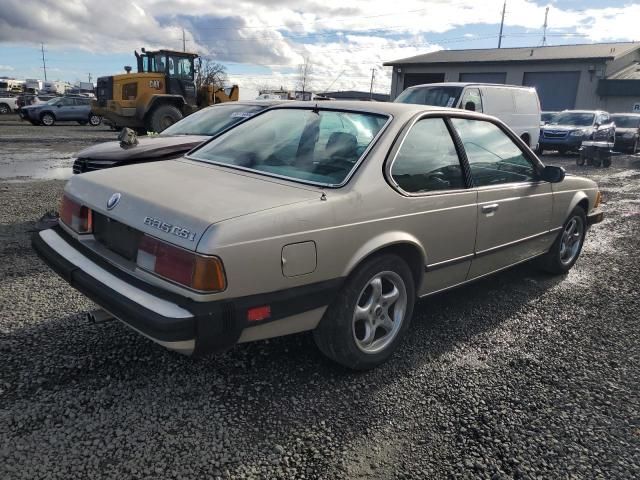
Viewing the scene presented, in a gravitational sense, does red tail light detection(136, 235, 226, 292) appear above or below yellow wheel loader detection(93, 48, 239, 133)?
below

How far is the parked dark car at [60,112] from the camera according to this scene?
24844 millimetres

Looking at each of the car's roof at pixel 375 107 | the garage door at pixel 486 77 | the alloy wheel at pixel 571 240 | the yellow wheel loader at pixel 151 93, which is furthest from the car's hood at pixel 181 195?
the garage door at pixel 486 77

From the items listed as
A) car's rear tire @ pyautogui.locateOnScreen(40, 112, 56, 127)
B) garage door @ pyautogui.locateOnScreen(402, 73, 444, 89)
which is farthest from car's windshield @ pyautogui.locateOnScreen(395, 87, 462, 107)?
garage door @ pyautogui.locateOnScreen(402, 73, 444, 89)

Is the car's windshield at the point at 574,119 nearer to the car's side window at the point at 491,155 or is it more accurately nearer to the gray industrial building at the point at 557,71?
the gray industrial building at the point at 557,71

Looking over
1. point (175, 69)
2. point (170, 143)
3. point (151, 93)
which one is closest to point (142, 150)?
point (170, 143)

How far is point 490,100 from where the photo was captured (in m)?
11.2

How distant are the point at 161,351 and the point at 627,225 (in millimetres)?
7087

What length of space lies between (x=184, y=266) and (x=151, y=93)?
1618 cm

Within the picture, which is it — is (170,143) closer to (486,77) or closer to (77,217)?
(77,217)

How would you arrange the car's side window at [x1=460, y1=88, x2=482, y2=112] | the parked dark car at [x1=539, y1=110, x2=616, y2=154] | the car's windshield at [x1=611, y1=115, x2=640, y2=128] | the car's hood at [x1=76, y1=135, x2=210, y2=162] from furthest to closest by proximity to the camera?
the car's windshield at [x1=611, y1=115, x2=640, y2=128] < the parked dark car at [x1=539, y1=110, x2=616, y2=154] < the car's side window at [x1=460, y1=88, x2=482, y2=112] < the car's hood at [x1=76, y1=135, x2=210, y2=162]

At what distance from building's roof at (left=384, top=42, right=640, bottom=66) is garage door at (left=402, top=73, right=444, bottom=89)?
0.88 meters

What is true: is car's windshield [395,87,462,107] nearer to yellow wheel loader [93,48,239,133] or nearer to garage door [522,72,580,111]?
yellow wheel loader [93,48,239,133]

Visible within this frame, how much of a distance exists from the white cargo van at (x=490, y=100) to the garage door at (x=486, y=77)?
67.4ft

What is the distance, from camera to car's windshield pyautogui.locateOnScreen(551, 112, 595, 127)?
1797cm
